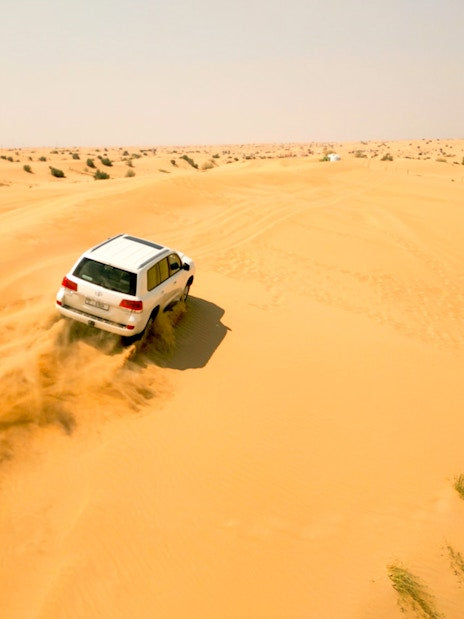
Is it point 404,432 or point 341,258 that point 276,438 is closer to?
point 404,432

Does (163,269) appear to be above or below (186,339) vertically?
above

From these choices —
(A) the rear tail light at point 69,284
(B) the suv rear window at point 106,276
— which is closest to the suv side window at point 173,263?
(B) the suv rear window at point 106,276

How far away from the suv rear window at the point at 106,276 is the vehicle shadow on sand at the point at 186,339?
3.94ft

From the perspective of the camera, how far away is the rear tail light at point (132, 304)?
7395 mm

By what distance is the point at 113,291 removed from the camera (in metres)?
7.46

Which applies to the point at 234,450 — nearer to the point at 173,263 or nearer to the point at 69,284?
the point at 69,284

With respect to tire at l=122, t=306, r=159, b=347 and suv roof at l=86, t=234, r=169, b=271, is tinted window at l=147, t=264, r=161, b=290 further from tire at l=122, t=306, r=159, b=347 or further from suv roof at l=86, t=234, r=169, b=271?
tire at l=122, t=306, r=159, b=347

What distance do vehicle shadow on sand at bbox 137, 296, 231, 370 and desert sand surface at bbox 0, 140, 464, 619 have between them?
1.7 inches

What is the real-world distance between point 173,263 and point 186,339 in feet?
5.16

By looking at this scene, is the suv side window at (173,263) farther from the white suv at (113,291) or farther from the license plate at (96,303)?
the license plate at (96,303)

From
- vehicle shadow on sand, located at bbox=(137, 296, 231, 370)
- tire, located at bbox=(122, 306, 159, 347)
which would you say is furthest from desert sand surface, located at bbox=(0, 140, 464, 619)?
tire, located at bbox=(122, 306, 159, 347)

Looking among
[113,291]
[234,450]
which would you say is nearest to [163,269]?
[113,291]

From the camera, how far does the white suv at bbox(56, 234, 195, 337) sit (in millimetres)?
7469

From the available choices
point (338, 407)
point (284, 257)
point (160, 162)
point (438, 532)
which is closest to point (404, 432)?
point (338, 407)
